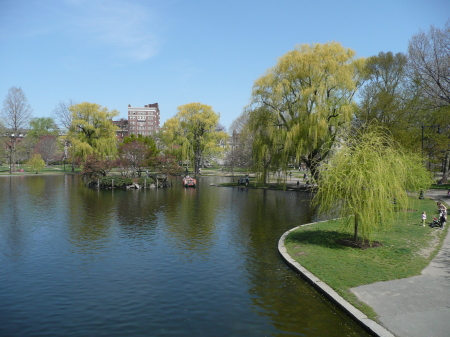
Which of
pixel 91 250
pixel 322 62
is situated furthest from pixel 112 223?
pixel 322 62

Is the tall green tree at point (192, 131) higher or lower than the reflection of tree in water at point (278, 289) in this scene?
higher

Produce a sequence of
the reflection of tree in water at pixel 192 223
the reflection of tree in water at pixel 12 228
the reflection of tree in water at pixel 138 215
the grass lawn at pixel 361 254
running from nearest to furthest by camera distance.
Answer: the grass lawn at pixel 361 254
the reflection of tree in water at pixel 12 228
the reflection of tree in water at pixel 192 223
the reflection of tree in water at pixel 138 215

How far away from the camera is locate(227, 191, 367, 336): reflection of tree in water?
34.3ft

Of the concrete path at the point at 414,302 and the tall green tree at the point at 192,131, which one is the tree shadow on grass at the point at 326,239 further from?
the tall green tree at the point at 192,131

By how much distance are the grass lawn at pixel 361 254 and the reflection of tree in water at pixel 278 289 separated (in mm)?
795

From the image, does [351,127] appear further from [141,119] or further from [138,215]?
[141,119]

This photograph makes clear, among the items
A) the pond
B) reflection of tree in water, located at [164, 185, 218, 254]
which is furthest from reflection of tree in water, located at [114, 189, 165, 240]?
reflection of tree in water, located at [164, 185, 218, 254]

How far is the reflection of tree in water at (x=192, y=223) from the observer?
19353mm

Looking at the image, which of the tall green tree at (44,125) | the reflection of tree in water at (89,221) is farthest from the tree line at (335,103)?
the tall green tree at (44,125)

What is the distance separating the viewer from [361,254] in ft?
53.4

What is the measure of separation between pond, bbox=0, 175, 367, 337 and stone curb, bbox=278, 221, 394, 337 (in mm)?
248

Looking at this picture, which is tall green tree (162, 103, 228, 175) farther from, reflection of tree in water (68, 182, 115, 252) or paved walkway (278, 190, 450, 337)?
paved walkway (278, 190, 450, 337)

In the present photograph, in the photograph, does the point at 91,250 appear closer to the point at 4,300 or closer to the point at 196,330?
the point at 4,300

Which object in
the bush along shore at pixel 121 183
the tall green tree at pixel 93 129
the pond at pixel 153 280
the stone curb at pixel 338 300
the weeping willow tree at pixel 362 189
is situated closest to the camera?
the stone curb at pixel 338 300
